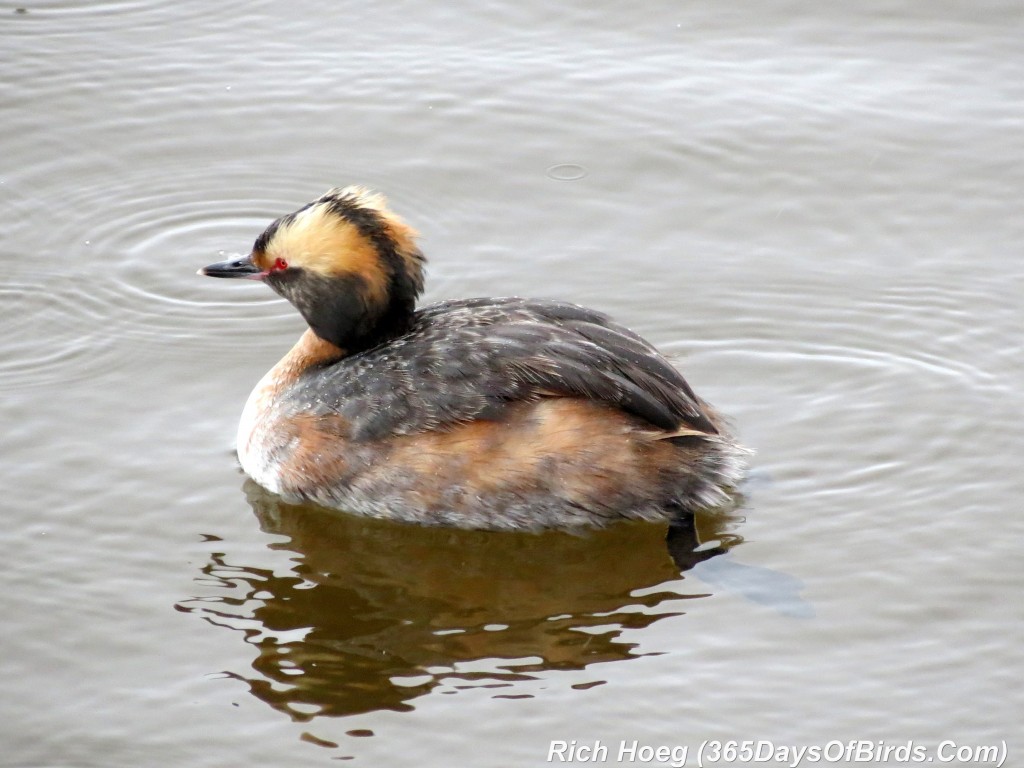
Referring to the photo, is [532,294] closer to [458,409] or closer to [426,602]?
[458,409]

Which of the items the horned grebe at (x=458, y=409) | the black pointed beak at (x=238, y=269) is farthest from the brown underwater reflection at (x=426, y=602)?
the black pointed beak at (x=238, y=269)

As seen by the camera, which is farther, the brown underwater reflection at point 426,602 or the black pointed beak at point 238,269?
the black pointed beak at point 238,269

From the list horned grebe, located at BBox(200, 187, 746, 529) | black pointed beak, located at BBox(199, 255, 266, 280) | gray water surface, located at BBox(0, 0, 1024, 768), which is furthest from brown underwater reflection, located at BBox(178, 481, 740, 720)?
black pointed beak, located at BBox(199, 255, 266, 280)

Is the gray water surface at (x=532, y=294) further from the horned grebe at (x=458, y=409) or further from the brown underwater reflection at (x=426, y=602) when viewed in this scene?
the horned grebe at (x=458, y=409)

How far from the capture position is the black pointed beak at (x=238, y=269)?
310 inches

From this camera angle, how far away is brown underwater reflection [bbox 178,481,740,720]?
6379mm

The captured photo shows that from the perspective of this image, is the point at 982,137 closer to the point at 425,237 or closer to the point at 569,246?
the point at 569,246

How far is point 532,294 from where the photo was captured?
8.90m

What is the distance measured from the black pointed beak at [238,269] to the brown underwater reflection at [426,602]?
3.50 ft

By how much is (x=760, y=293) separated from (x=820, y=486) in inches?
66.8

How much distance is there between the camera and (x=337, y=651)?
6562 millimetres

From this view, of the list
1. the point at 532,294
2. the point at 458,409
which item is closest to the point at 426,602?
the point at 458,409

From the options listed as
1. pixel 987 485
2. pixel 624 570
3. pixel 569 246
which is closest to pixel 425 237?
pixel 569 246

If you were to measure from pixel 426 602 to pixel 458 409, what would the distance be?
0.86m
